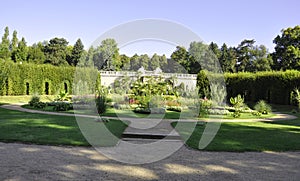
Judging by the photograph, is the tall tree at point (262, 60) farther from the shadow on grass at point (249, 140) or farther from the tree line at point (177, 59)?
the shadow on grass at point (249, 140)

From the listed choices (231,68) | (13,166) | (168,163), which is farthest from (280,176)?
(231,68)

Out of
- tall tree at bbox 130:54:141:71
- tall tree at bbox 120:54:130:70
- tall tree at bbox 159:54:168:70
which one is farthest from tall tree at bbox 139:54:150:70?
tall tree at bbox 120:54:130:70

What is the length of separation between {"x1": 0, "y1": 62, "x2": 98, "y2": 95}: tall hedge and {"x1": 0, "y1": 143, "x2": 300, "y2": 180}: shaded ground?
1255 cm

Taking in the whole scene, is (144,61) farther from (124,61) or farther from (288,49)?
(288,49)

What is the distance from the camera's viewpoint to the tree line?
2386 centimetres

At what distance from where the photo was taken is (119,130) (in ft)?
24.6

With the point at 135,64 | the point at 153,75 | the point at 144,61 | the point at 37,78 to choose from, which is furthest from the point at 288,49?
the point at 37,78

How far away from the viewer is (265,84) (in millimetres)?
19969

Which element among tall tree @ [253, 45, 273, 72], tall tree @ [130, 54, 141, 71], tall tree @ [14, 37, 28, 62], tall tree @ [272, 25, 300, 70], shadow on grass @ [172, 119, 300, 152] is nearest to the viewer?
shadow on grass @ [172, 119, 300, 152]

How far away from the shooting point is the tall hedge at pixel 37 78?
18.8 metres

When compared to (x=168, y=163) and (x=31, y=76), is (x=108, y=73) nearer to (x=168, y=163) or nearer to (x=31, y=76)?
(x=31, y=76)

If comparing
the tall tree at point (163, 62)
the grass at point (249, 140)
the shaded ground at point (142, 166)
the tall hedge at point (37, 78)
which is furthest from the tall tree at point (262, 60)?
the shaded ground at point (142, 166)

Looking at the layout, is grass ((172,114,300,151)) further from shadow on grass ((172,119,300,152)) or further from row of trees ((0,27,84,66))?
→ row of trees ((0,27,84,66))

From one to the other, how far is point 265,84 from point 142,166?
719 inches
